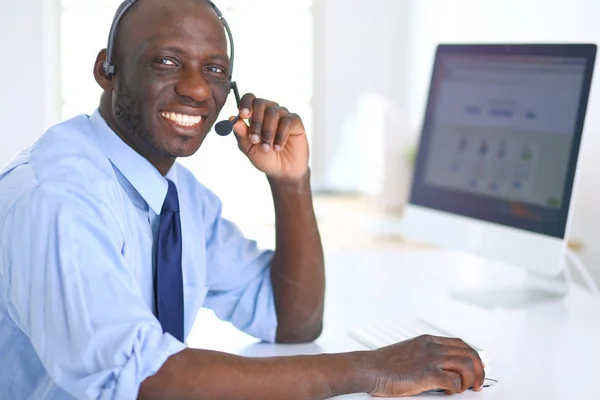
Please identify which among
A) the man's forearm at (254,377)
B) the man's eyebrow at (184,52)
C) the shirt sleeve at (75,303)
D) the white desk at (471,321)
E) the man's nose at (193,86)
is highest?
the man's eyebrow at (184,52)

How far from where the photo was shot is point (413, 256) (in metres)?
1.99

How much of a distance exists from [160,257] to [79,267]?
0.81 ft

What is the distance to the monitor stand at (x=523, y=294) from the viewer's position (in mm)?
1593

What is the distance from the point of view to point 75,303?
2.93ft

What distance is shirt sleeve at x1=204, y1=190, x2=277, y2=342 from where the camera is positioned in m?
1.35

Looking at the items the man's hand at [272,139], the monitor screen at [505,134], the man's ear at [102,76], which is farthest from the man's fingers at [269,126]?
the monitor screen at [505,134]

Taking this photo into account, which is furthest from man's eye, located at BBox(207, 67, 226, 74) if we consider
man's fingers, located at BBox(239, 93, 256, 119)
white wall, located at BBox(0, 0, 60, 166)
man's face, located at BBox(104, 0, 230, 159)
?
white wall, located at BBox(0, 0, 60, 166)

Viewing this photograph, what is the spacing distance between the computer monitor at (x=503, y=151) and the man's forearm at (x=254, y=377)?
2.02 ft

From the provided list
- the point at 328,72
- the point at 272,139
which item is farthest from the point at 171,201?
the point at 328,72

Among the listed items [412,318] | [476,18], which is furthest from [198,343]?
[476,18]

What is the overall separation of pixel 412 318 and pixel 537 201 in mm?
320

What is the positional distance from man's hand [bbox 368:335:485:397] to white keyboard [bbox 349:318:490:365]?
0.63ft

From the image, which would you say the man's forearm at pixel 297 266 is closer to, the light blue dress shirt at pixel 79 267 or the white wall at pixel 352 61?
the light blue dress shirt at pixel 79 267

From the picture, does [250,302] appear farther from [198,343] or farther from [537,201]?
[537,201]
